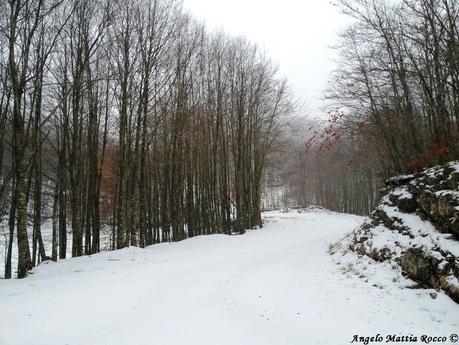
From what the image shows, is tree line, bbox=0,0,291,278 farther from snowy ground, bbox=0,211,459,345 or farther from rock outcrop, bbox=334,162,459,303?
rock outcrop, bbox=334,162,459,303

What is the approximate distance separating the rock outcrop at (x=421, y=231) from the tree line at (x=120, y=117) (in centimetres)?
925

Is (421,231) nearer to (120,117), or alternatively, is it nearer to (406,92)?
(406,92)

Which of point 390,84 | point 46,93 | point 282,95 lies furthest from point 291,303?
point 282,95

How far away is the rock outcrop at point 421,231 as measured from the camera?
641 centimetres

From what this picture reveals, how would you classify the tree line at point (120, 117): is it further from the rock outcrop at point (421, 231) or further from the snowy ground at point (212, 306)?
the rock outcrop at point (421, 231)

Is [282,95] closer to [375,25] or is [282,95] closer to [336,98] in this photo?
[336,98]

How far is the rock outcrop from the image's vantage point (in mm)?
6406

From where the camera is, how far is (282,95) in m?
21.8

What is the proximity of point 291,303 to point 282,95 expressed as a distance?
57.8 feet

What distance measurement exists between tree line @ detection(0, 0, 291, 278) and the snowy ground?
2977 mm

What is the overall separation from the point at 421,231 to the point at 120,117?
37.2 ft

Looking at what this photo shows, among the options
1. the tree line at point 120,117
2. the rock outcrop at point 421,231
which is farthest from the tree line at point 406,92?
the tree line at point 120,117

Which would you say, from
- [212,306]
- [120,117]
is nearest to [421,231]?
[212,306]

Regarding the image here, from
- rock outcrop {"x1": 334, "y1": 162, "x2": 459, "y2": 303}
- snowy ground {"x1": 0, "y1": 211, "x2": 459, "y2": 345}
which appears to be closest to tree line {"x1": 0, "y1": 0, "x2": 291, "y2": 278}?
snowy ground {"x1": 0, "y1": 211, "x2": 459, "y2": 345}
